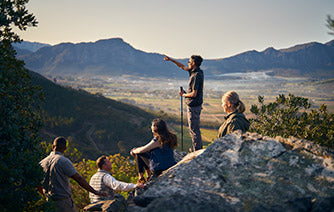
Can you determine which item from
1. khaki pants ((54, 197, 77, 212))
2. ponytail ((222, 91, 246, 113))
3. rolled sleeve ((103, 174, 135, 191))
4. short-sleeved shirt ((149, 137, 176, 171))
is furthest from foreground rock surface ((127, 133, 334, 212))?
khaki pants ((54, 197, 77, 212))

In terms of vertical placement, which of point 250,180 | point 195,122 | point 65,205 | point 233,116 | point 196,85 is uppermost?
point 196,85

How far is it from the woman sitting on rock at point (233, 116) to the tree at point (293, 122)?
9.97 ft

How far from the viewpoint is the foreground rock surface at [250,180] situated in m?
3.53

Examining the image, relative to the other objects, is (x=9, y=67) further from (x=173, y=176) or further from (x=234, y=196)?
(x=234, y=196)

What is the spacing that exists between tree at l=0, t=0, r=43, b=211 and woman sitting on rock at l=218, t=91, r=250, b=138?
3537 millimetres

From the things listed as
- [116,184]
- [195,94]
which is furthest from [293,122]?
[116,184]

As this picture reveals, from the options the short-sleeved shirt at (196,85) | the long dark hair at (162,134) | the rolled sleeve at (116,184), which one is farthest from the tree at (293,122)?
the rolled sleeve at (116,184)

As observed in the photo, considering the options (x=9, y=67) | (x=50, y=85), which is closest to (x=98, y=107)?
(x=50, y=85)

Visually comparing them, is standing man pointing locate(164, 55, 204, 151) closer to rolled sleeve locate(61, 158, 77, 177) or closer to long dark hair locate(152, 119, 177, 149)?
long dark hair locate(152, 119, 177, 149)

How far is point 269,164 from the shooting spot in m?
4.09

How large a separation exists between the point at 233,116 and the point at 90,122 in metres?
56.2

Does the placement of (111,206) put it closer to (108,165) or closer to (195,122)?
(108,165)

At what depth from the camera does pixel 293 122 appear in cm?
883

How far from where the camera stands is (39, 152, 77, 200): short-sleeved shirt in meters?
5.34
